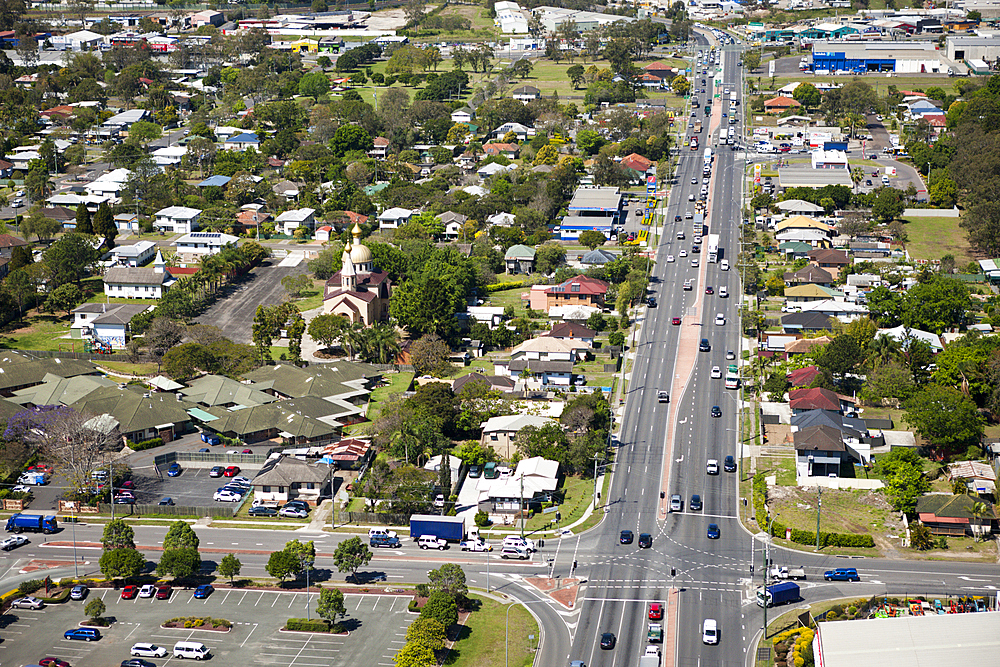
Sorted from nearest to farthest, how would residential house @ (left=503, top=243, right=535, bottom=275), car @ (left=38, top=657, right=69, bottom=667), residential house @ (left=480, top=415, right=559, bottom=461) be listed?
car @ (left=38, top=657, right=69, bottom=667) → residential house @ (left=480, top=415, right=559, bottom=461) → residential house @ (left=503, top=243, right=535, bottom=275)

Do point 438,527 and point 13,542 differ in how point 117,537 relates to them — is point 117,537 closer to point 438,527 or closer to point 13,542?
point 13,542

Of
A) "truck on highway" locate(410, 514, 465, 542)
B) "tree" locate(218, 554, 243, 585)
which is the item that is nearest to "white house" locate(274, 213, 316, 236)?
"truck on highway" locate(410, 514, 465, 542)

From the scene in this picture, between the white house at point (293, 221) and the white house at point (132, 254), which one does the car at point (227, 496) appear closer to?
the white house at point (132, 254)

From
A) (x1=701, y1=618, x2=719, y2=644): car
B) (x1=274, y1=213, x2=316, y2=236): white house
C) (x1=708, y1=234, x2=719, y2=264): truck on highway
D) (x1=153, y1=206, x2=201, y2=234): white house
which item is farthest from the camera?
(x1=274, y1=213, x2=316, y2=236): white house

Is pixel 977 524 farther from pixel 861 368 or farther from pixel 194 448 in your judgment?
pixel 194 448

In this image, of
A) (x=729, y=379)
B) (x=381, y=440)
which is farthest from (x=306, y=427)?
(x=729, y=379)

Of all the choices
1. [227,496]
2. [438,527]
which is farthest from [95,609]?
[438,527]

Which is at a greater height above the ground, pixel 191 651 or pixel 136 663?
pixel 191 651

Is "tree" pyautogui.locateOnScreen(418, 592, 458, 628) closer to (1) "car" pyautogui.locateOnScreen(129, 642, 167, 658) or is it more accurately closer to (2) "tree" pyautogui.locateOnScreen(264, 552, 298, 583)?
(2) "tree" pyautogui.locateOnScreen(264, 552, 298, 583)
